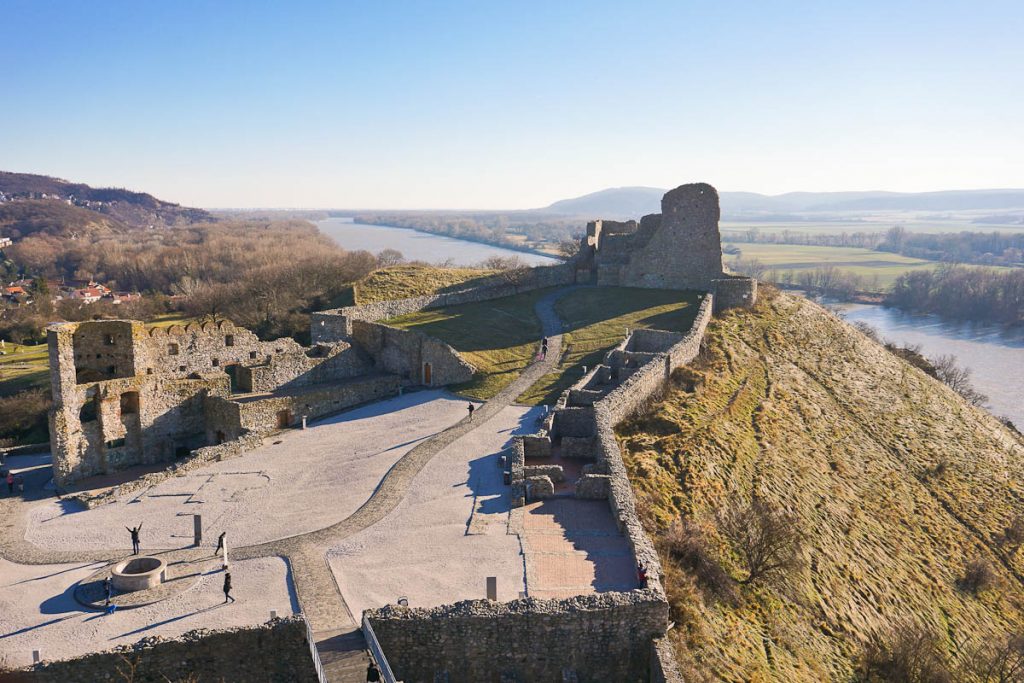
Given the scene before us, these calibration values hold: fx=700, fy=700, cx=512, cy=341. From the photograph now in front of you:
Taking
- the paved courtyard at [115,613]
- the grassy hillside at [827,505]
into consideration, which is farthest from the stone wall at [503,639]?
the paved courtyard at [115,613]

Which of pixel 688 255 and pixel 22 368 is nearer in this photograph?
pixel 688 255

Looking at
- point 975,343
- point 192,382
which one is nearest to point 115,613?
point 192,382

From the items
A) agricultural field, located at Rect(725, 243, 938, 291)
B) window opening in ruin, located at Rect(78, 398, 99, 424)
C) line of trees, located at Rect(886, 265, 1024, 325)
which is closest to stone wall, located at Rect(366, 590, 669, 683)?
window opening in ruin, located at Rect(78, 398, 99, 424)

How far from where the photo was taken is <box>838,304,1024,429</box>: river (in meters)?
57.0

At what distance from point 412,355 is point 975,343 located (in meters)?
72.7

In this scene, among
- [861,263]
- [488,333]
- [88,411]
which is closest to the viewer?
[88,411]

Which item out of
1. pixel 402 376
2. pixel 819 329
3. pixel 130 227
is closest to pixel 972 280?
pixel 819 329

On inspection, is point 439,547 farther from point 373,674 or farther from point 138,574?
point 138,574

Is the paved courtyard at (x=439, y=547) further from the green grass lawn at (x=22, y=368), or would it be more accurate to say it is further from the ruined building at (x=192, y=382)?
the green grass lawn at (x=22, y=368)

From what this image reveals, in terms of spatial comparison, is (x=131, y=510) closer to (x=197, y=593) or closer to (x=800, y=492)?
(x=197, y=593)

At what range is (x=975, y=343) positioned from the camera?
79125 mm

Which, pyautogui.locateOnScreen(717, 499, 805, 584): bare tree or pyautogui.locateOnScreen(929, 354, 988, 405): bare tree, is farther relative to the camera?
pyautogui.locateOnScreen(929, 354, 988, 405): bare tree

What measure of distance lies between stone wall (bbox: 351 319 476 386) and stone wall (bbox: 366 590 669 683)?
1969 centimetres

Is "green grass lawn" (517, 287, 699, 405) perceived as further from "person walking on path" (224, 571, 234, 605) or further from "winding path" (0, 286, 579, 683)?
"person walking on path" (224, 571, 234, 605)
